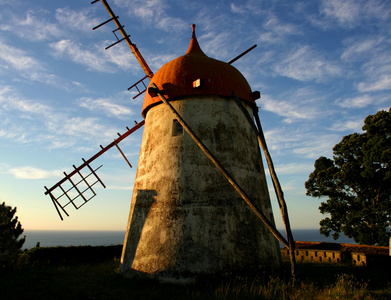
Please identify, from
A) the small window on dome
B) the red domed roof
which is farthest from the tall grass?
the red domed roof

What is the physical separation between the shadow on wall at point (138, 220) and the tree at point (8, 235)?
232 inches

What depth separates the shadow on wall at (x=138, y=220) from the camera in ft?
29.5

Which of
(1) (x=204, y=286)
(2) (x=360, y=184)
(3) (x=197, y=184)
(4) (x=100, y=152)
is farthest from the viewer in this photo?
(2) (x=360, y=184)

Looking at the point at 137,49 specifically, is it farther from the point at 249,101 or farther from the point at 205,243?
the point at 205,243

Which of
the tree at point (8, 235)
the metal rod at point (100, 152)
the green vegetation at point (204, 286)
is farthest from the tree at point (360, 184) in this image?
the tree at point (8, 235)

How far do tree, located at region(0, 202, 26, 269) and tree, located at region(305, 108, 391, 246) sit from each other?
1666 centimetres

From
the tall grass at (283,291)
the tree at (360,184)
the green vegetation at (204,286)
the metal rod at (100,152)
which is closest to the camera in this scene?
the tall grass at (283,291)

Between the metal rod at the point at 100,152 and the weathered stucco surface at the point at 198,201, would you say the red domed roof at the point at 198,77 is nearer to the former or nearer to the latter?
the weathered stucco surface at the point at 198,201

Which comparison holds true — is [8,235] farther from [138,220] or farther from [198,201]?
[198,201]

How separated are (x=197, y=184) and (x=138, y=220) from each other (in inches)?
93.0

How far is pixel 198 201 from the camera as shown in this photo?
8.38 m

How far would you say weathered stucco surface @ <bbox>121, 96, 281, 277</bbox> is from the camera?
7.98 meters

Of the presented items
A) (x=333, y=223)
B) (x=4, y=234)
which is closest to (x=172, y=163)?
(x=4, y=234)

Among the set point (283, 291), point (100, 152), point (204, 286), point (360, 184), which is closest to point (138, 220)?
point (204, 286)
